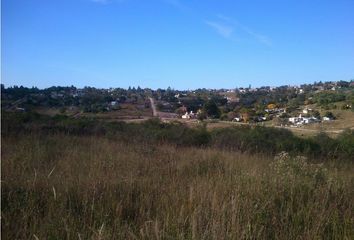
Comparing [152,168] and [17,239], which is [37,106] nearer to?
[152,168]

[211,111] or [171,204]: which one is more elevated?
[211,111]

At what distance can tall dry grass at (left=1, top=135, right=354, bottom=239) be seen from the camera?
3.23 m

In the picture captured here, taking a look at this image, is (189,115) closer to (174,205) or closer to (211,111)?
(211,111)

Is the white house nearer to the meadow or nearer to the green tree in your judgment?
the green tree

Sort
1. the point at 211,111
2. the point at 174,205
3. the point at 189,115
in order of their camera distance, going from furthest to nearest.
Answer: the point at 211,111 < the point at 189,115 < the point at 174,205

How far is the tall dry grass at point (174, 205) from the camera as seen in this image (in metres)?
3.23

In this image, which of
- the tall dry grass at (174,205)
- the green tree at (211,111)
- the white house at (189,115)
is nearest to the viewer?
the tall dry grass at (174,205)

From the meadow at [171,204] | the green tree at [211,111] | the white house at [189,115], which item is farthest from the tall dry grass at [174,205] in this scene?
the green tree at [211,111]

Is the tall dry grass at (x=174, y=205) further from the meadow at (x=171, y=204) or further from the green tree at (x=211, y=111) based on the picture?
the green tree at (x=211, y=111)

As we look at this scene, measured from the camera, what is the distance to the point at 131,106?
94.7 feet

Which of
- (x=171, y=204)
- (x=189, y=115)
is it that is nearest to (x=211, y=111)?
(x=189, y=115)

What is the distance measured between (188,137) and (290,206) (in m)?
11.2

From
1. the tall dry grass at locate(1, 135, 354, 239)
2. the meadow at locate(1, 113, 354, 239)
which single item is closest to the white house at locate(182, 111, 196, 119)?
the meadow at locate(1, 113, 354, 239)

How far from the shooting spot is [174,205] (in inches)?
157
